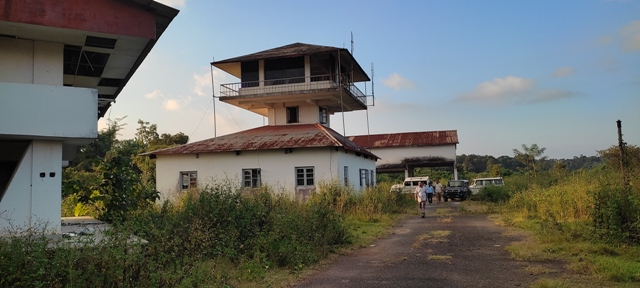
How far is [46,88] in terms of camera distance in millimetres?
10375

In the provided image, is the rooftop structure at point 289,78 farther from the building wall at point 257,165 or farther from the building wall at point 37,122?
the building wall at point 37,122

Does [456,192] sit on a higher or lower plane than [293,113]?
lower

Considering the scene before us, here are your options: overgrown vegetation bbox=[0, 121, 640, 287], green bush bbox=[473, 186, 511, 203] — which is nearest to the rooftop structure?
green bush bbox=[473, 186, 511, 203]

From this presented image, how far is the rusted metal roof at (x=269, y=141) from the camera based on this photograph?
2406 centimetres

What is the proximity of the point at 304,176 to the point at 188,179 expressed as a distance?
256 inches

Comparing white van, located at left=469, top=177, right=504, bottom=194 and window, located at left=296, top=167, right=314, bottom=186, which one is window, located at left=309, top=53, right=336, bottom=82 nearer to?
window, located at left=296, top=167, right=314, bottom=186

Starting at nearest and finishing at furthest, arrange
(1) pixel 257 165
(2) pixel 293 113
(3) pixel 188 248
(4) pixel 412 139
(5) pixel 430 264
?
1. (3) pixel 188 248
2. (5) pixel 430 264
3. (1) pixel 257 165
4. (2) pixel 293 113
5. (4) pixel 412 139

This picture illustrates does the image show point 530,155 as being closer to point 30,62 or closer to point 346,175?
point 346,175

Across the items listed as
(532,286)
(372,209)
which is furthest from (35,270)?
(372,209)

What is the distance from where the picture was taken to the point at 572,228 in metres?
11.7

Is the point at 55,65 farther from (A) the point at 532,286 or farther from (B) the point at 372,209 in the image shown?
(B) the point at 372,209

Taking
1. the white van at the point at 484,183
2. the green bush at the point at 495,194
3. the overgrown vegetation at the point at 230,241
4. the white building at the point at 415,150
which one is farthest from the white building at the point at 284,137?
the white building at the point at 415,150

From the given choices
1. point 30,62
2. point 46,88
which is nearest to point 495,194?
point 46,88

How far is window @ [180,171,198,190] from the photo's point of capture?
2586 cm
